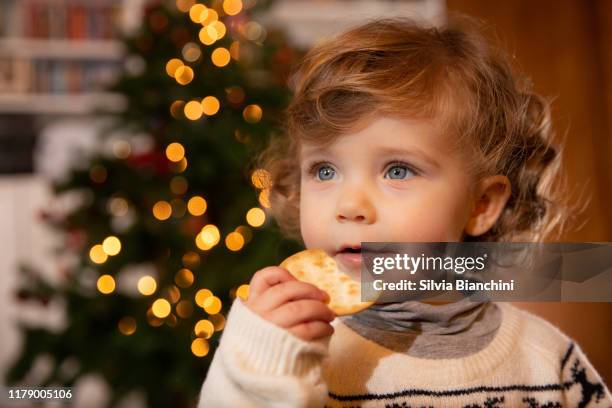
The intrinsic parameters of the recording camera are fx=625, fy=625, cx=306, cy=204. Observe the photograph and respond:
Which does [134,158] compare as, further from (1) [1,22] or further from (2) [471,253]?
(1) [1,22]

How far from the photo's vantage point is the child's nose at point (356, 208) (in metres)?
0.69

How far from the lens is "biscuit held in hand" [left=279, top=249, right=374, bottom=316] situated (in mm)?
695

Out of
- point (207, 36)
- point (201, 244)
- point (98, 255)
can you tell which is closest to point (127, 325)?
point (98, 255)

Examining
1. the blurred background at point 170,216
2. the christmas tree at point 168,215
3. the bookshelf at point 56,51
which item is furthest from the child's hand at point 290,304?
the bookshelf at point 56,51

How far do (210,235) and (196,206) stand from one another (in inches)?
4.3

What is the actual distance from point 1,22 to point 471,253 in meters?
3.07

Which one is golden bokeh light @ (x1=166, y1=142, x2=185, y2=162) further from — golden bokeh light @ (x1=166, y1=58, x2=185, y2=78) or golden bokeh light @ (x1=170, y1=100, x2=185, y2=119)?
golden bokeh light @ (x1=166, y1=58, x2=185, y2=78)

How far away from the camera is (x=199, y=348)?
1.74 m

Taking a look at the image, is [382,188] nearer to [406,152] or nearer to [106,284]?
[406,152]

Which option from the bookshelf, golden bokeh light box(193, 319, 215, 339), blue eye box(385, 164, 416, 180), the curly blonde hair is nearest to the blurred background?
golden bokeh light box(193, 319, 215, 339)

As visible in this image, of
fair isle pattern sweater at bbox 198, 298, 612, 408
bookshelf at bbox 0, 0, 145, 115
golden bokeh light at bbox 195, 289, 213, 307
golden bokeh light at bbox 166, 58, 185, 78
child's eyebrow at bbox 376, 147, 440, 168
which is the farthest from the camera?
bookshelf at bbox 0, 0, 145, 115

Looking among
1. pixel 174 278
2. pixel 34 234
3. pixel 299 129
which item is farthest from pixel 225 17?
pixel 34 234

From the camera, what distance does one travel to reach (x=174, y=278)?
177 centimetres

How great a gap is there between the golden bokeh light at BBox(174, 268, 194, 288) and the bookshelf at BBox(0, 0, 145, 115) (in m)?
1.71
